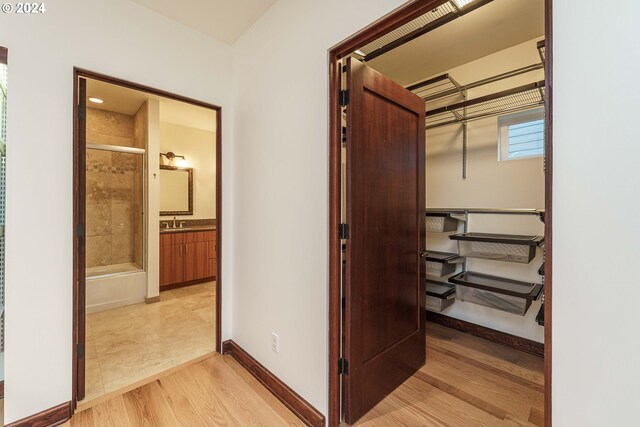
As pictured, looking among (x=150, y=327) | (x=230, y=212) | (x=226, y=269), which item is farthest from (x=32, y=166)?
(x=150, y=327)

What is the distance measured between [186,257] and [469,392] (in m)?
4.02

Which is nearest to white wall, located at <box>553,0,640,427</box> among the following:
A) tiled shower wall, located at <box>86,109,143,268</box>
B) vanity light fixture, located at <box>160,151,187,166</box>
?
tiled shower wall, located at <box>86,109,143,268</box>

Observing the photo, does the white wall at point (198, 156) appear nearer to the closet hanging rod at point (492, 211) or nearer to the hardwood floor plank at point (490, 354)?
the closet hanging rod at point (492, 211)

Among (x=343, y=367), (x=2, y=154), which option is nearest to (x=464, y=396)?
(x=343, y=367)

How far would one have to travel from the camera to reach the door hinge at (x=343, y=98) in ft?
4.90

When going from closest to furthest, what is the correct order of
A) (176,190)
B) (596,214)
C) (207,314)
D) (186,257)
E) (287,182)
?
(596,214) → (287,182) → (207,314) → (186,257) → (176,190)

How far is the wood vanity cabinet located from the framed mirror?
2.45 ft

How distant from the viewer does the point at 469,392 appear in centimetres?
186

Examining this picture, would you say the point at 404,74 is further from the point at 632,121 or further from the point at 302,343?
the point at 302,343

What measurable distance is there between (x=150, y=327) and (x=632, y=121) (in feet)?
12.1

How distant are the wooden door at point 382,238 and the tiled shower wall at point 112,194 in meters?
3.56

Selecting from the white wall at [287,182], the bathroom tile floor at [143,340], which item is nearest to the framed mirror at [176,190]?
the bathroom tile floor at [143,340]

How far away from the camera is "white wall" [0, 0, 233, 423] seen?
4.87 ft

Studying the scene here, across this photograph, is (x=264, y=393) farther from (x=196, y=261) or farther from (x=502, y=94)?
(x=196, y=261)
